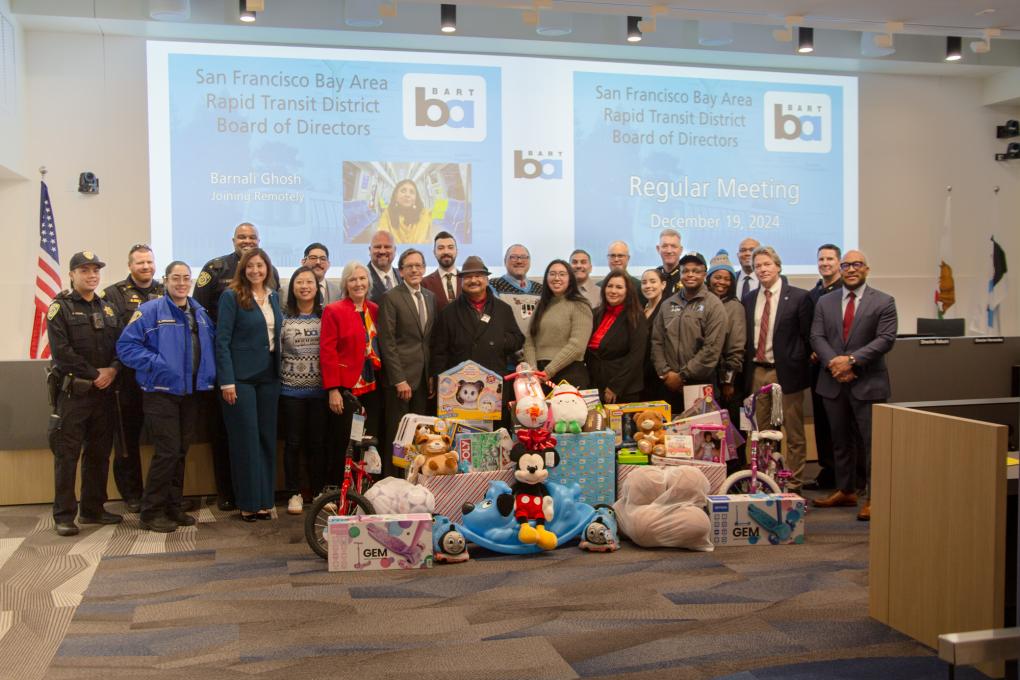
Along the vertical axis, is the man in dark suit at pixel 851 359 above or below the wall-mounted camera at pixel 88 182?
below

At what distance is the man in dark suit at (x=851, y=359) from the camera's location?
565cm

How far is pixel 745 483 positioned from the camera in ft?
17.2

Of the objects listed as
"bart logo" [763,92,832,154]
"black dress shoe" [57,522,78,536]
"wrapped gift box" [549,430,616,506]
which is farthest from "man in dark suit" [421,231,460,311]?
"bart logo" [763,92,832,154]

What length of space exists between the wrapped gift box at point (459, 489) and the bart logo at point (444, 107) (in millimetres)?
4216

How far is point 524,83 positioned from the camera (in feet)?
28.2

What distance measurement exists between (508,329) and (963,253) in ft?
22.0

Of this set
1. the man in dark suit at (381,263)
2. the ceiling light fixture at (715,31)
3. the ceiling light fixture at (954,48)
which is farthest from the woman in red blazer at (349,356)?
the ceiling light fixture at (954,48)

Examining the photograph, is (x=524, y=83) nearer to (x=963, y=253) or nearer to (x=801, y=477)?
(x=801, y=477)

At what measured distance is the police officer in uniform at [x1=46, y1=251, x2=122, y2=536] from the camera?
5.21m

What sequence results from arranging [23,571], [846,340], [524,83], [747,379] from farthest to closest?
1. [524,83]
2. [747,379]
3. [846,340]
4. [23,571]

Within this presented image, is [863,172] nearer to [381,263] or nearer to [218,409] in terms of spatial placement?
[381,263]

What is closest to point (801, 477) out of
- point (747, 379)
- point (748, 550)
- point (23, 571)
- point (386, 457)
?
point (747, 379)

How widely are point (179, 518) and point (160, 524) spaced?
12 cm

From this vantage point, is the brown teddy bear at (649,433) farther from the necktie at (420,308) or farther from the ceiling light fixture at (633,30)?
the ceiling light fixture at (633,30)
